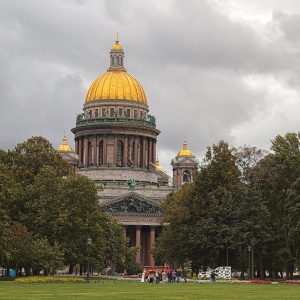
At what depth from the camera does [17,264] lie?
289 ft

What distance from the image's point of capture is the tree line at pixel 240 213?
91312 mm

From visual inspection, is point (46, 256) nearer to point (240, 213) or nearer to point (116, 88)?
point (240, 213)

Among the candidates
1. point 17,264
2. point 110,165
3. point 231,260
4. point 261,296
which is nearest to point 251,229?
point 231,260

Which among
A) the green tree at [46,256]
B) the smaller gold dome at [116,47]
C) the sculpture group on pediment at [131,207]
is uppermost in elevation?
the smaller gold dome at [116,47]

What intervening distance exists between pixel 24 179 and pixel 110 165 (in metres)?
75.0

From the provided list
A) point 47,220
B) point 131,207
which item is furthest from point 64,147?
point 47,220

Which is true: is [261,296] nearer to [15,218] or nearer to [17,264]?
[17,264]

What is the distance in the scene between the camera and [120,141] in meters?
179

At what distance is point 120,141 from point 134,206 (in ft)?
59.1

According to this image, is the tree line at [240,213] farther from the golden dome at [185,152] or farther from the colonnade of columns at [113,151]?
the golden dome at [185,152]

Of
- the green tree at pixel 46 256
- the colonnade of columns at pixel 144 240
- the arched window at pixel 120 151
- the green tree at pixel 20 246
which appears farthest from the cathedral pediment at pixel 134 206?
the green tree at pixel 46 256

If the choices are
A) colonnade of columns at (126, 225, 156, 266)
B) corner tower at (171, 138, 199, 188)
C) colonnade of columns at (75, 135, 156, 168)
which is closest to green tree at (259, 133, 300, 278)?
colonnade of columns at (126, 225, 156, 266)

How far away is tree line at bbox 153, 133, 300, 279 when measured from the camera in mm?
91312

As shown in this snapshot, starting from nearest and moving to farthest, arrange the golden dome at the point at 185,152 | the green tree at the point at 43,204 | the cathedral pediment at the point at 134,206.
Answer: the green tree at the point at 43,204 → the cathedral pediment at the point at 134,206 → the golden dome at the point at 185,152
